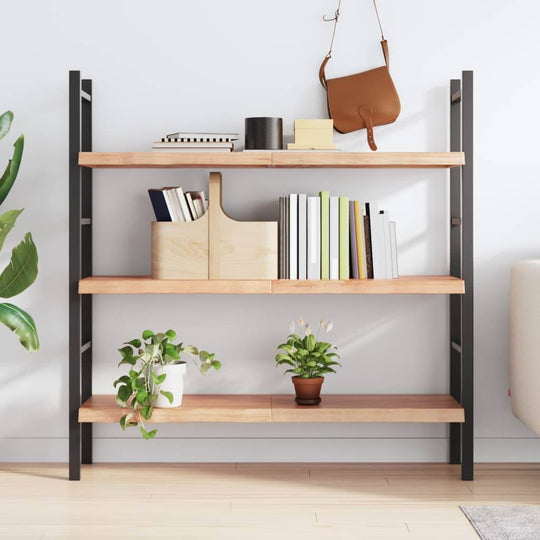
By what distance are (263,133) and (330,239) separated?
16.8 inches

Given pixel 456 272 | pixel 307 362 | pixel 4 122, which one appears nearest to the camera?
pixel 4 122

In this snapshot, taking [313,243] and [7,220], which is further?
[313,243]

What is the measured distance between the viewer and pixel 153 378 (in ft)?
8.56

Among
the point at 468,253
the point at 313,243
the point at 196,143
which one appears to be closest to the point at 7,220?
the point at 196,143

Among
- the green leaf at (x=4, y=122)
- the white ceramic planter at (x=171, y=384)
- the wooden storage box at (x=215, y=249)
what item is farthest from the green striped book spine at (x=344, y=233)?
the green leaf at (x=4, y=122)

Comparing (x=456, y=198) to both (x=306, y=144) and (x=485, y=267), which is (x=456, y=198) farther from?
(x=306, y=144)

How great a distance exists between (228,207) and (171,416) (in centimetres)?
80

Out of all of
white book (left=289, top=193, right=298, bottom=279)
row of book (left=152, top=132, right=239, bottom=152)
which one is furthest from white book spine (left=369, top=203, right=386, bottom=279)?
row of book (left=152, top=132, right=239, bottom=152)

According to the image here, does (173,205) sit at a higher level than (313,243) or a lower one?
higher

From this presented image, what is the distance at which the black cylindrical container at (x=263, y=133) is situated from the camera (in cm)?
265

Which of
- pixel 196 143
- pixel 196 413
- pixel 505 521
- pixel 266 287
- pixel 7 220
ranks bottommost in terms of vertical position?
pixel 505 521

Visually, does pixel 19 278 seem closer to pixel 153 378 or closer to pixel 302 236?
pixel 153 378

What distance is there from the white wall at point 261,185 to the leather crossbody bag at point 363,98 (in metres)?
0.06

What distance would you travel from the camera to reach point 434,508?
2420 mm
